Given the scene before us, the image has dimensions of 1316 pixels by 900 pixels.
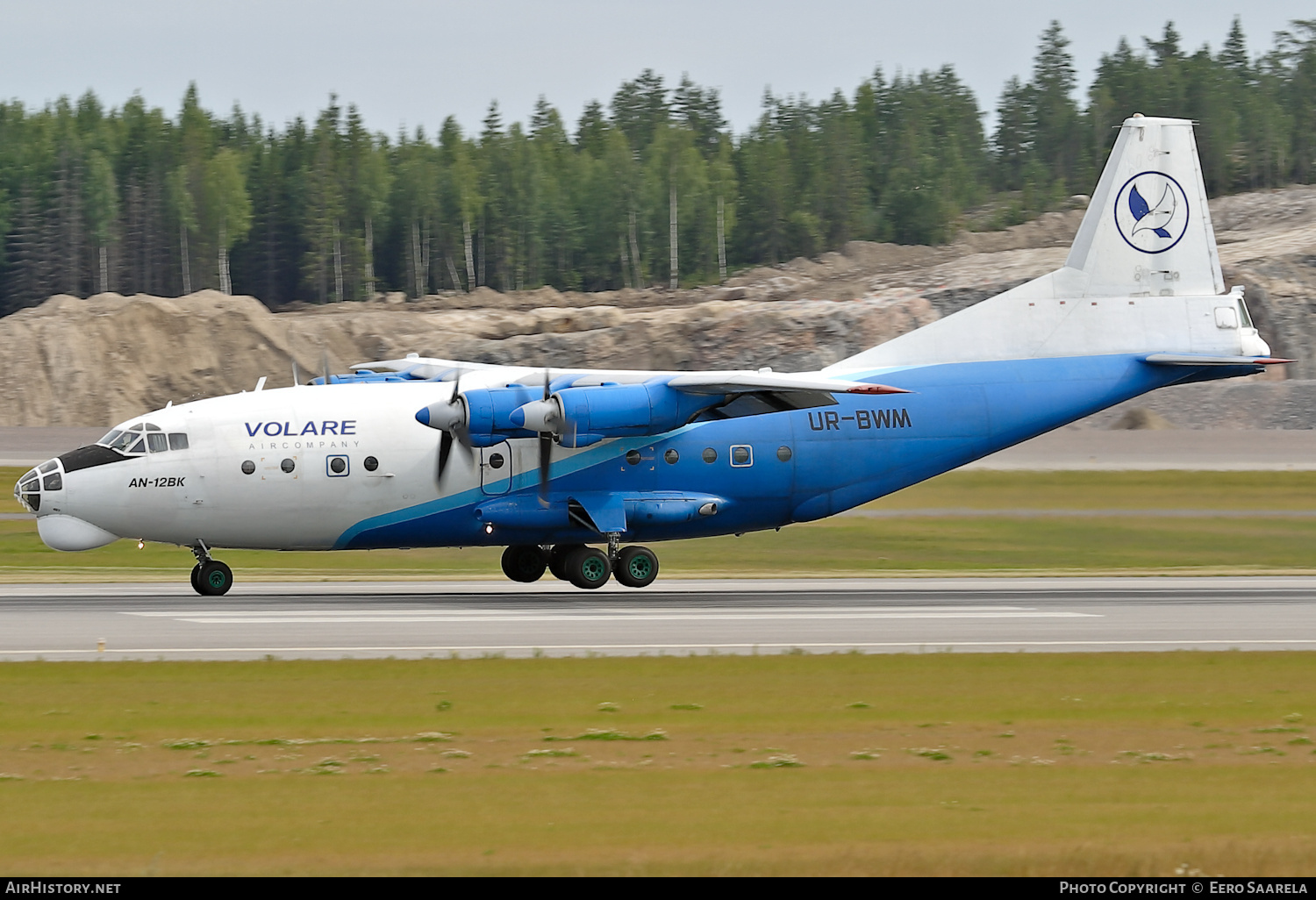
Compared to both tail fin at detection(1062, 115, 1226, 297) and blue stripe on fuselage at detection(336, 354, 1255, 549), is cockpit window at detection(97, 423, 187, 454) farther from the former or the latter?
tail fin at detection(1062, 115, 1226, 297)

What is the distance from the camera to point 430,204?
118 m

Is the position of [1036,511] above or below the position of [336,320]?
below

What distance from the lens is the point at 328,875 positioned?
9.33 meters

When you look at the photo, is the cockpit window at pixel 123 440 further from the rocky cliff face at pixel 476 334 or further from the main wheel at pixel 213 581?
the rocky cliff face at pixel 476 334

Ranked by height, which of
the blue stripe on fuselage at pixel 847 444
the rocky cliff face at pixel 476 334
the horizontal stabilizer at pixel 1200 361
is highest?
the rocky cliff face at pixel 476 334

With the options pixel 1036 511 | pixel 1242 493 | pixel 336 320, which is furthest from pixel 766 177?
pixel 1036 511

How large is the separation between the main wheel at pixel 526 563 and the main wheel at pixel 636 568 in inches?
83.7

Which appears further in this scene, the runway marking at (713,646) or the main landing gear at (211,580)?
the main landing gear at (211,580)

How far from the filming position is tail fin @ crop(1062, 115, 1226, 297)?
109ft

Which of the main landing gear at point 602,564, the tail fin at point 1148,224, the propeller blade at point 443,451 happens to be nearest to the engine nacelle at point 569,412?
the propeller blade at point 443,451

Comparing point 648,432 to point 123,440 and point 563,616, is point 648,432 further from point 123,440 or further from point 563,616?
point 123,440

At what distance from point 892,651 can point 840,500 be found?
11191mm

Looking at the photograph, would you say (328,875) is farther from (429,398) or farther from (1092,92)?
(1092,92)

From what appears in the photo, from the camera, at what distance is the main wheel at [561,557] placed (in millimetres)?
30984
